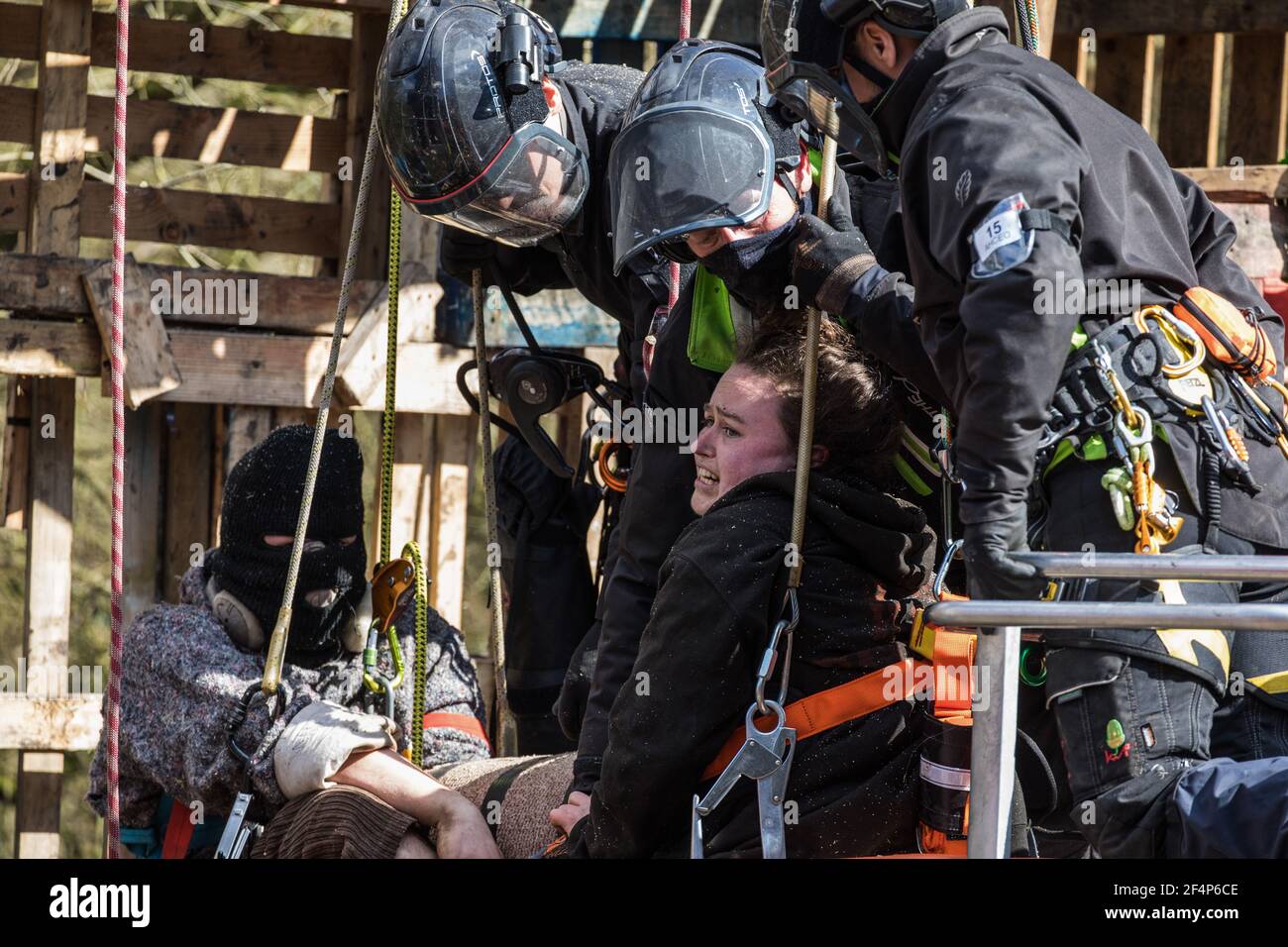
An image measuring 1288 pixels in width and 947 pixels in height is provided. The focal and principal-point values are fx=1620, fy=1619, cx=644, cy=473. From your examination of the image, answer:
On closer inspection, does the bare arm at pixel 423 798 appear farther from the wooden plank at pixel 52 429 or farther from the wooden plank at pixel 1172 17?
the wooden plank at pixel 1172 17

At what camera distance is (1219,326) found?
2.69 m

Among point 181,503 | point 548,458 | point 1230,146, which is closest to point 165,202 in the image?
point 181,503

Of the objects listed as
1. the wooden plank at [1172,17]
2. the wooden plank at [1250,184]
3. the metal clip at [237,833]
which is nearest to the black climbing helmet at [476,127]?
the metal clip at [237,833]

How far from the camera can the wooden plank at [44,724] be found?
5801 millimetres

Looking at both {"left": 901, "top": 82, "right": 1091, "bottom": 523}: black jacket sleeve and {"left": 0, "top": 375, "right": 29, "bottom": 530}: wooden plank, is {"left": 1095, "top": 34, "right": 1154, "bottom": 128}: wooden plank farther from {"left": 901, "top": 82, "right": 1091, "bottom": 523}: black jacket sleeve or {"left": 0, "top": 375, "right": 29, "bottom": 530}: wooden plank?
{"left": 0, "top": 375, "right": 29, "bottom": 530}: wooden plank

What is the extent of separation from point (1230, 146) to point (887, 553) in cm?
410

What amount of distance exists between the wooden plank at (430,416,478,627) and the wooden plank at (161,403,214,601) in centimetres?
119

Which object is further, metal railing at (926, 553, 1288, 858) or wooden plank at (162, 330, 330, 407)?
wooden plank at (162, 330, 330, 407)

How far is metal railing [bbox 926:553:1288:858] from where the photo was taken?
207 cm

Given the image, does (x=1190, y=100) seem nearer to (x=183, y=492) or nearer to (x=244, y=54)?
(x=244, y=54)

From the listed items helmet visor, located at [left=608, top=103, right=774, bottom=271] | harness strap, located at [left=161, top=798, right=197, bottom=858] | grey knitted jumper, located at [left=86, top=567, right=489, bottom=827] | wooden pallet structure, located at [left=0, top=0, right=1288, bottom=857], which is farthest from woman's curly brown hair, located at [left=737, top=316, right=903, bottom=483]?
wooden pallet structure, located at [left=0, top=0, right=1288, bottom=857]

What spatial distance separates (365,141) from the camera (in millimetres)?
6066

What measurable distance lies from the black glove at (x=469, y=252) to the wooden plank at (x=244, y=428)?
1438mm

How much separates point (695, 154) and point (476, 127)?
0.85m
